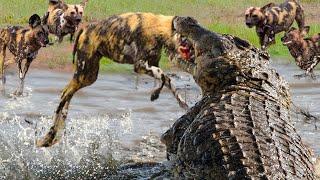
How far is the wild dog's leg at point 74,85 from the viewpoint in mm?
6824

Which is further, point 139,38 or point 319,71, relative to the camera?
point 319,71

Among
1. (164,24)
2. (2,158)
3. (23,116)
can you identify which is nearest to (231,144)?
(164,24)

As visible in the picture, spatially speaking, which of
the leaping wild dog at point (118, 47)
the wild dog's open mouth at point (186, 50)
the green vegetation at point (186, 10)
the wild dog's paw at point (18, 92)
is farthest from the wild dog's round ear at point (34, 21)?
the wild dog's open mouth at point (186, 50)

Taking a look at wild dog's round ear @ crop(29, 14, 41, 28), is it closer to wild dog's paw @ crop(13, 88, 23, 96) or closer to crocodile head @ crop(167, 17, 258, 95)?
wild dog's paw @ crop(13, 88, 23, 96)

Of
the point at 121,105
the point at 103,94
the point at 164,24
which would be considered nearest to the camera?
the point at 164,24

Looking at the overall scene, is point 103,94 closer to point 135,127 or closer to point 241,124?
point 135,127

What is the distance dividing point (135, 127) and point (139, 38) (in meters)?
2.05

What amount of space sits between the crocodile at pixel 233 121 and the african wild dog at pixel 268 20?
878 cm

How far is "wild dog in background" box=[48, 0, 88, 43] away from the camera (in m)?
12.0

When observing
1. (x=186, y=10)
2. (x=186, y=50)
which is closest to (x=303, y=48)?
(x=186, y=50)

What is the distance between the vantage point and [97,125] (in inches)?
328

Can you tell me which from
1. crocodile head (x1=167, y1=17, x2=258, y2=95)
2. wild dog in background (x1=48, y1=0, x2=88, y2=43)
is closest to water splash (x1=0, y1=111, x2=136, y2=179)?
crocodile head (x1=167, y1=17, x2=258, y2=95)

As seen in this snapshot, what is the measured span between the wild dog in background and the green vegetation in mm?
2201

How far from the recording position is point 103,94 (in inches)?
421
